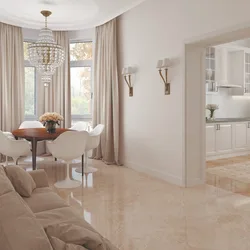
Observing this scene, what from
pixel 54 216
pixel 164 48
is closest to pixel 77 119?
pixel 164 48

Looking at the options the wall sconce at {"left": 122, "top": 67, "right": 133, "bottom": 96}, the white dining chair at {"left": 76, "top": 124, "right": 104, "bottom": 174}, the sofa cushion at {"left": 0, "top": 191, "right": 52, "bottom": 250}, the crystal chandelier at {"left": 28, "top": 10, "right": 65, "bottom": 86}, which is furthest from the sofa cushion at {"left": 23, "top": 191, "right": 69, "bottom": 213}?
the wall sconce at {"left": 122, "top": 67, "right": 133, "bottom": 96}

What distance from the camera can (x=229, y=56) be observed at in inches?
290

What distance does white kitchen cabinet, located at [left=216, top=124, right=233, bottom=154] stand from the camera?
660 centimetres

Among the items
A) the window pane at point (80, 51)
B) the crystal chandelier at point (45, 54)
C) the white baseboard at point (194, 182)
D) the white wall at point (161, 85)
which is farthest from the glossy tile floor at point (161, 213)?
the window pane at point (80, 51)

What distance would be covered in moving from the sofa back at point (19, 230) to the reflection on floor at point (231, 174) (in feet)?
11.8

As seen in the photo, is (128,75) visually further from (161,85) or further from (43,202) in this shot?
(43,202)

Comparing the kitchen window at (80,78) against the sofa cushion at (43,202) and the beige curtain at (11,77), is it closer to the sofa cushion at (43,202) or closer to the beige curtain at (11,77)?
the beige curtain at (11,77)

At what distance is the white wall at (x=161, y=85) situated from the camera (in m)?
4.03

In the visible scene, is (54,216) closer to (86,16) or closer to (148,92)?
(148,92)

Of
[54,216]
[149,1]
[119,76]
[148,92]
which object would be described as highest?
[149,1]

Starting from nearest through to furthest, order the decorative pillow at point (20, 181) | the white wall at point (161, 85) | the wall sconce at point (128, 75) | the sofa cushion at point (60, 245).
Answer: the sofa cushion at point (60, 245) < the decorative pillow at point (20, 181) < the white wall at point (161, 85) < the wall sconce at point (128, 75)

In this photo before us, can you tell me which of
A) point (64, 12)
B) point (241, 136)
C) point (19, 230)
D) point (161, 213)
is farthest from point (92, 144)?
point (19, 230)

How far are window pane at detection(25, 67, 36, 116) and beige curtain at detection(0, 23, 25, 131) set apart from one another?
38cm

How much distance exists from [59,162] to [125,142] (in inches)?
59.1
